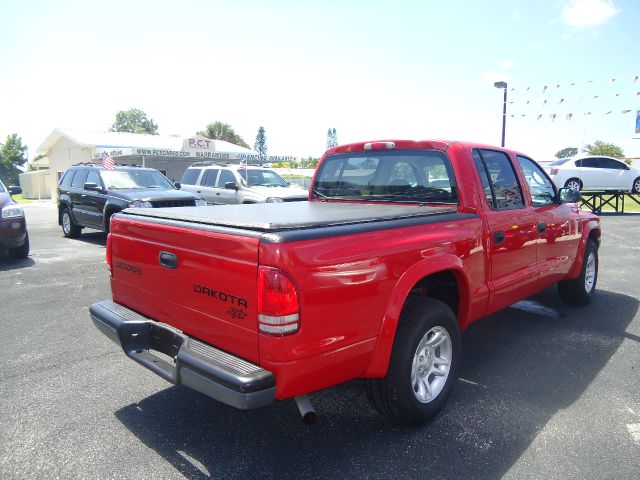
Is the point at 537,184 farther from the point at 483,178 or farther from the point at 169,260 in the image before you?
the point at 169,260

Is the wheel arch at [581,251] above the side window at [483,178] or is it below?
below

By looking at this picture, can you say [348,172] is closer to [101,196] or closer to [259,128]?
[101,196]

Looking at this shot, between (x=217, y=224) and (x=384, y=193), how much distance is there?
1969 mm

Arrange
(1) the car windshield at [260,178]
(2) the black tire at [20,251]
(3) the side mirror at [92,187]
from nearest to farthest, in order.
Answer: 1. (2) the black tire at [20,251]
2. (3) the side mirror at [92,187]
3. (1) the car windshield at [260,178]

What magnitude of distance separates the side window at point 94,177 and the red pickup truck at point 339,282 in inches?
315

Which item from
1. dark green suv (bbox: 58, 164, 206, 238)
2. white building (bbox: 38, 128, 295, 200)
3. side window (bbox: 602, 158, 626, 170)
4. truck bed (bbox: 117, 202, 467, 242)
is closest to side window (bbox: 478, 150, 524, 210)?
truck bed (bbox: 117, 202, 467, 242)

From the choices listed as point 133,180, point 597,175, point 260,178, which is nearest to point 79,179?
point 133,180

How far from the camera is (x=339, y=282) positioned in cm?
237

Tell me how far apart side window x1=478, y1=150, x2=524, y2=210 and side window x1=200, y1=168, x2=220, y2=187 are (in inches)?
412

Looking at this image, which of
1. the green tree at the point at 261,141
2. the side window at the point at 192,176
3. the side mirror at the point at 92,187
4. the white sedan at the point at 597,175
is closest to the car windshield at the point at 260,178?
the side window at the point at 192,176

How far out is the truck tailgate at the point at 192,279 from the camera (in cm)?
232

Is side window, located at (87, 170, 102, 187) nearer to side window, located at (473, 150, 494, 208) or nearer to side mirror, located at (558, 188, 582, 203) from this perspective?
side window, located at (473, 150, 494, 208)

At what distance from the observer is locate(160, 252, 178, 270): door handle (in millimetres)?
2742

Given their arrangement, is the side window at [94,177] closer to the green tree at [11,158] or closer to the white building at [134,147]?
the white building at [134,147]
